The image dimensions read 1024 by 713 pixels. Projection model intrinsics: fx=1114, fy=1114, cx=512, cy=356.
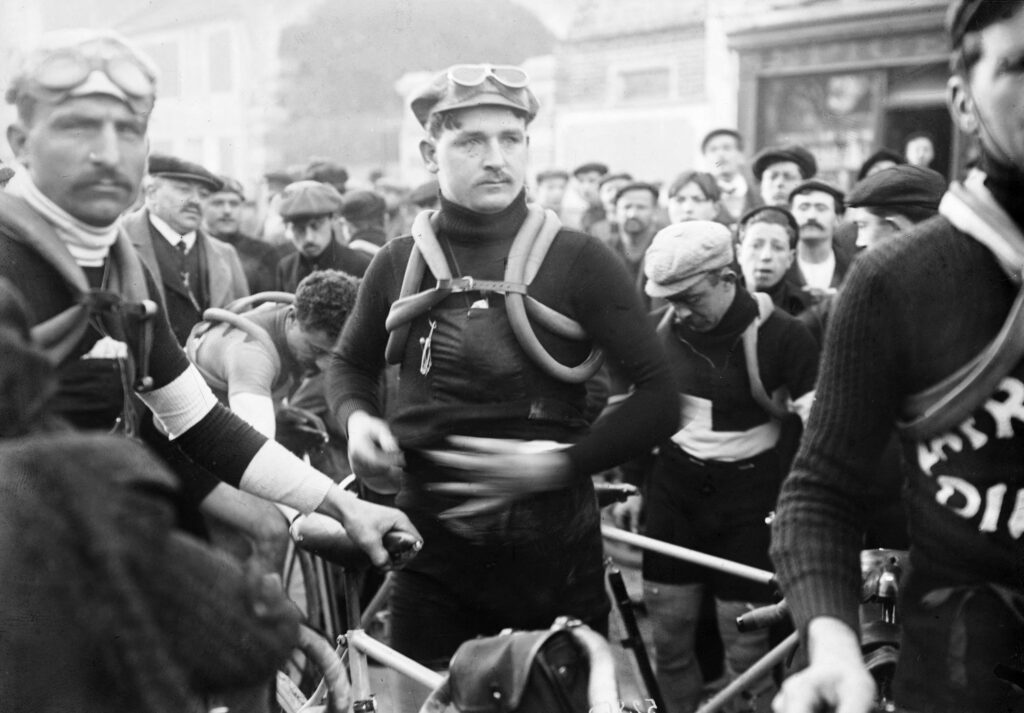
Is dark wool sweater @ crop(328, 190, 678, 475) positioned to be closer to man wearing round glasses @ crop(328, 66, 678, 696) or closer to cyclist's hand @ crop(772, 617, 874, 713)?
man wearing round glasses @ crop(328, 66, 678, 696)

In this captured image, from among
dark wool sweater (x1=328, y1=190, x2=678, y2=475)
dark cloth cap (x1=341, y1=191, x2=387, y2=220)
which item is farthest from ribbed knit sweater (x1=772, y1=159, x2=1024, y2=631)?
dark cloth cap (x1=341, y1=191, x2=387, y2=220)

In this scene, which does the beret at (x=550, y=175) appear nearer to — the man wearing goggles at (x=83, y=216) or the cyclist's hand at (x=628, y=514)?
the cyclist's hand at (x=628, y=514)

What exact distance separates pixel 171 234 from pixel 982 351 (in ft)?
14.2

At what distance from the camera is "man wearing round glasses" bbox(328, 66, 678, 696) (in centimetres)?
275

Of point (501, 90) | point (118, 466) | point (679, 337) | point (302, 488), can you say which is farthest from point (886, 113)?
point (118, 466)

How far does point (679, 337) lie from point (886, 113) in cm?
816

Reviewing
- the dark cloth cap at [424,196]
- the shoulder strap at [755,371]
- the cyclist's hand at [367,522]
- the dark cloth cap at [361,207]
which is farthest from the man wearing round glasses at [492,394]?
the dark cloth cap at [424,196]

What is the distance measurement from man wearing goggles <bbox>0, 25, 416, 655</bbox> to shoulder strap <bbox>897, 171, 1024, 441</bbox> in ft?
4.62

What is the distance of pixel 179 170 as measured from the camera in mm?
5594

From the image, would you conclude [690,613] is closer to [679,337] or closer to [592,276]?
[679,337]

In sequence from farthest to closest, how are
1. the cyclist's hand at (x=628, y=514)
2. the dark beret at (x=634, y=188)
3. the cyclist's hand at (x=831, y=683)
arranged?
the dark beret at (x=634, y=188), the cyclist's hand at (x=628, y=514), the cyclist's hand at (x=831, y=683)

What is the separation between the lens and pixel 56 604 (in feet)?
4.20

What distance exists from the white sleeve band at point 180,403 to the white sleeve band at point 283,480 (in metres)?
0.17

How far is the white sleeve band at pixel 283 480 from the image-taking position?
8.19 feet
